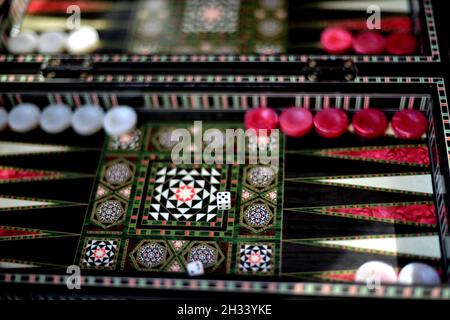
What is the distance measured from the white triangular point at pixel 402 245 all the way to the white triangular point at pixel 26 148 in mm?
1818

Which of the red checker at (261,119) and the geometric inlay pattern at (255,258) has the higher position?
the red checker at (261,119)

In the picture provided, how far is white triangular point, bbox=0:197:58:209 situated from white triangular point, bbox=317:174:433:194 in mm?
1694

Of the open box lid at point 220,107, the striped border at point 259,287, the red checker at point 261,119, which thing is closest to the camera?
the striped border at point 259,287

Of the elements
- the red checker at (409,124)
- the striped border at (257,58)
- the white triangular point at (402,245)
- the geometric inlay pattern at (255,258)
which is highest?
the striped border at (257,58)

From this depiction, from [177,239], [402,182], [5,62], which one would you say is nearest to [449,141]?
Result: [402,182]

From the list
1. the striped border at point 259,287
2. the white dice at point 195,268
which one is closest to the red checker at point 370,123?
the striped border at point 259,287

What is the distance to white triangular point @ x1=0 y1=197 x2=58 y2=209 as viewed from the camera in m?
4.29

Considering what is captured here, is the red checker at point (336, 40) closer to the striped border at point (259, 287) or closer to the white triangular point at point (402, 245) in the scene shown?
the white triangular point at point (402, 245)

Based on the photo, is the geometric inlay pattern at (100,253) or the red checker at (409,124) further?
the red checker at (409,124)

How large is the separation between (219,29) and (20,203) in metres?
1.83

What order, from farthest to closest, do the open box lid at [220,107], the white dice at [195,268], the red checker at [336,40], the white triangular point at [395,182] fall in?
the red checker at [336,40], the white triangular point at [395,182], the white dice at [195,268], the open box lid at [220,107]

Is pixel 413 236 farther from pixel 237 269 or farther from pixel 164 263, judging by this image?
pixel 164 263

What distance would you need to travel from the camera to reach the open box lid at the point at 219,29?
4.50m

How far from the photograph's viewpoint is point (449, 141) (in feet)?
13.1
